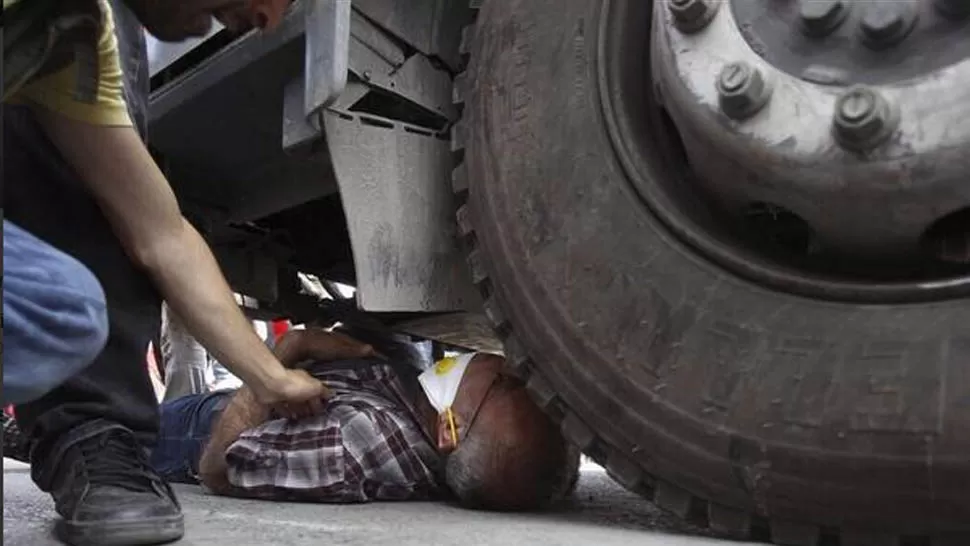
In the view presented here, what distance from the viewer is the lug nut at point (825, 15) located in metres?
1.16

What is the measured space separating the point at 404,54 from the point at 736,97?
25.1 inches

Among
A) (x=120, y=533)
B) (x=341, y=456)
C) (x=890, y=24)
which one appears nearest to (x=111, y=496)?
(x=120, y=533)

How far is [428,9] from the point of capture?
168 cm

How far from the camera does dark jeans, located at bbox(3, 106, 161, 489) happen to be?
1.40 meters

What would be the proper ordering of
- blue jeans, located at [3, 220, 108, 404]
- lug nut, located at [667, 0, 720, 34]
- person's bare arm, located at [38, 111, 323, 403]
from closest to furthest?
blue jeans, located at [3, 220, 108, 404]
lug nut, located at [667, 0, 720, 34]
person's bare arm, located at [38, 111, 323, 403]

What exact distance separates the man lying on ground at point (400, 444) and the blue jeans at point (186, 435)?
21cm

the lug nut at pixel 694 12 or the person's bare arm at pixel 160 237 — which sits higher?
the lug nut at pixel 694 12

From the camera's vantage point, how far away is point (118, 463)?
1.35 meters

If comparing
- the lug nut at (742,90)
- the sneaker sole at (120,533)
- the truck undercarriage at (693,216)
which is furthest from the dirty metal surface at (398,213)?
the lug nut at (742,90)

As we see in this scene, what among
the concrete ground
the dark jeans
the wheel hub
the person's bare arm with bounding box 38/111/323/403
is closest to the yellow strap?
the concrete ground

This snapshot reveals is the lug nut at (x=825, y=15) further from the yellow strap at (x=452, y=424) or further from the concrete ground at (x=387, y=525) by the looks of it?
the yellow strap at (x=452, y=424)

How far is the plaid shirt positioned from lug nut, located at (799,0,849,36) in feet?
2.95

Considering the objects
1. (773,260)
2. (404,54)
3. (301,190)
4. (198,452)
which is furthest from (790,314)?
(198,452)

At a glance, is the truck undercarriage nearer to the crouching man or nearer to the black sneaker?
the crouching man
